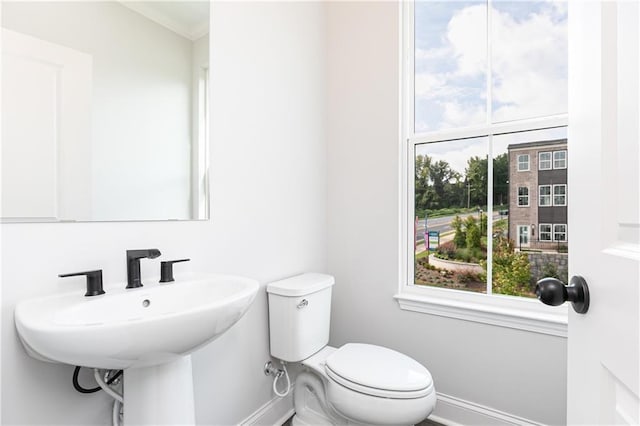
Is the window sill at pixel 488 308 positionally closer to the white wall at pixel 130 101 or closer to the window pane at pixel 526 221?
the window pane at pixel 526 221

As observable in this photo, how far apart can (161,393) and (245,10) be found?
1.52 meters

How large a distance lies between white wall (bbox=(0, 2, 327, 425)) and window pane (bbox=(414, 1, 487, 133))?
1.97 ft

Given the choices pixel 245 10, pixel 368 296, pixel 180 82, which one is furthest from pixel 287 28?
pixel 368 296

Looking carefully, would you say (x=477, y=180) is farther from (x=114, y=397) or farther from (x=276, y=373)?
(x=114, y=397)

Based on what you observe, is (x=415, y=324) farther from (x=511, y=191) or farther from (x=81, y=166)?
(x=81, y=166)

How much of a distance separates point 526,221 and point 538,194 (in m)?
0.14

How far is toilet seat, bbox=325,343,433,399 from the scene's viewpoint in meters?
1.17

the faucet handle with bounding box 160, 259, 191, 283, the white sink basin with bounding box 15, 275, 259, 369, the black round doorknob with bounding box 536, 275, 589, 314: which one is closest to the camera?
the black round doorknob with bounding box 536, 275, 589, 314

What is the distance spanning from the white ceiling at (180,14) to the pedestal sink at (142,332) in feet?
3.11

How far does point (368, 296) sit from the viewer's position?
73.5 inches

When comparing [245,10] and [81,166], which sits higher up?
[245,10]

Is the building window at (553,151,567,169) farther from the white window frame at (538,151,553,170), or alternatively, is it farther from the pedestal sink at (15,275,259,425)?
the pedestal sink at (15,275,259,425)

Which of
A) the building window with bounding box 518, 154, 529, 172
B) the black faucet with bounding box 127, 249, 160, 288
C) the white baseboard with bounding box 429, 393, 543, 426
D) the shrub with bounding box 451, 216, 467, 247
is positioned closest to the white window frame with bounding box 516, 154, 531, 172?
the building window with bounding box 518, 154, 529, 172

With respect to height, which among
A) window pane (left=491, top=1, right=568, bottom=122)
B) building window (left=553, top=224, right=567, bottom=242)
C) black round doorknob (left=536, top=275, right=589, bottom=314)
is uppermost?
window pane (left=491, top=1, right=568, bottom=122)
